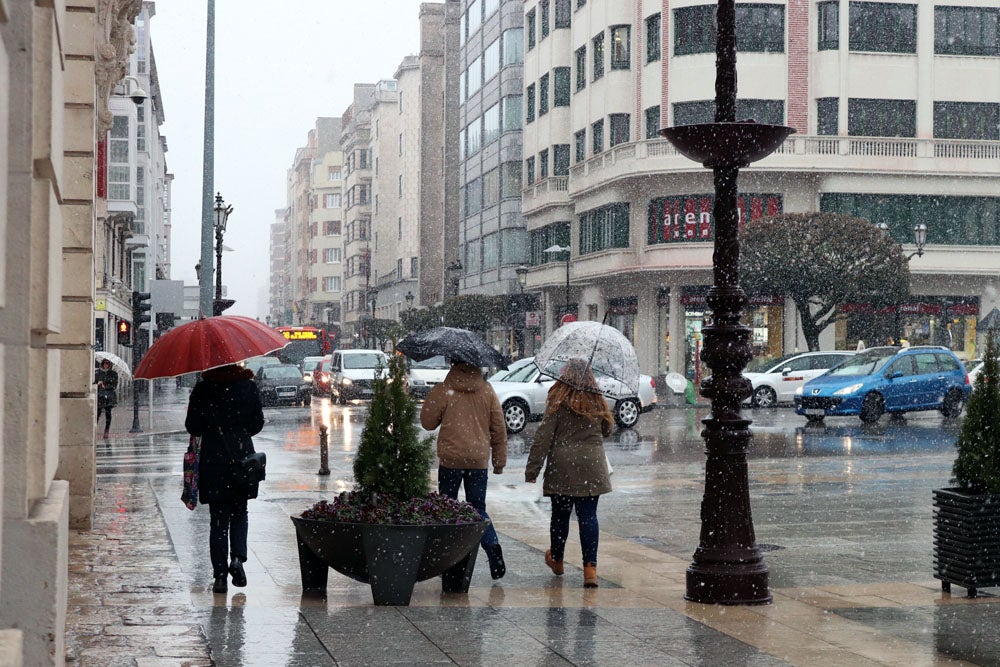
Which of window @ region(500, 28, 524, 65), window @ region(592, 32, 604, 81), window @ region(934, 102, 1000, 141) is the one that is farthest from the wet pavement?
window @ region(500, 28, 524, 65)

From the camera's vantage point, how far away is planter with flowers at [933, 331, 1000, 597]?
9000mm

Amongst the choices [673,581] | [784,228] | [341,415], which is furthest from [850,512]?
[784,228]

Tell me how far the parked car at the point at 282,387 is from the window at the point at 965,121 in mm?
23880

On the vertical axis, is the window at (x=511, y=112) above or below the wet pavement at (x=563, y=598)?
above

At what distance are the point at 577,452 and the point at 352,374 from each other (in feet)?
109

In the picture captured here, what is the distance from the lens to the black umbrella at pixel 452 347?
9.84m

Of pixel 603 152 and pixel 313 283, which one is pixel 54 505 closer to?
pixel 603 152

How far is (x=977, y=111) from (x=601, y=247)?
14484 mm

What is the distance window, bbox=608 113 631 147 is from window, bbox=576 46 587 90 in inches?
156

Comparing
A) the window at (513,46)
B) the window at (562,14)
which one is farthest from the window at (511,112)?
the window at (562,14)

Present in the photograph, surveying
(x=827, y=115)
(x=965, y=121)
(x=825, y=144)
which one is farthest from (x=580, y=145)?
(x=965, y=121)

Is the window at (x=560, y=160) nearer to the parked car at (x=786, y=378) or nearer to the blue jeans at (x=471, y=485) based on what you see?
the parked car at (x=786, y=378)

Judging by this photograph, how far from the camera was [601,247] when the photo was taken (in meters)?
52.9

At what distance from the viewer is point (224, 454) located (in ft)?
30.2
